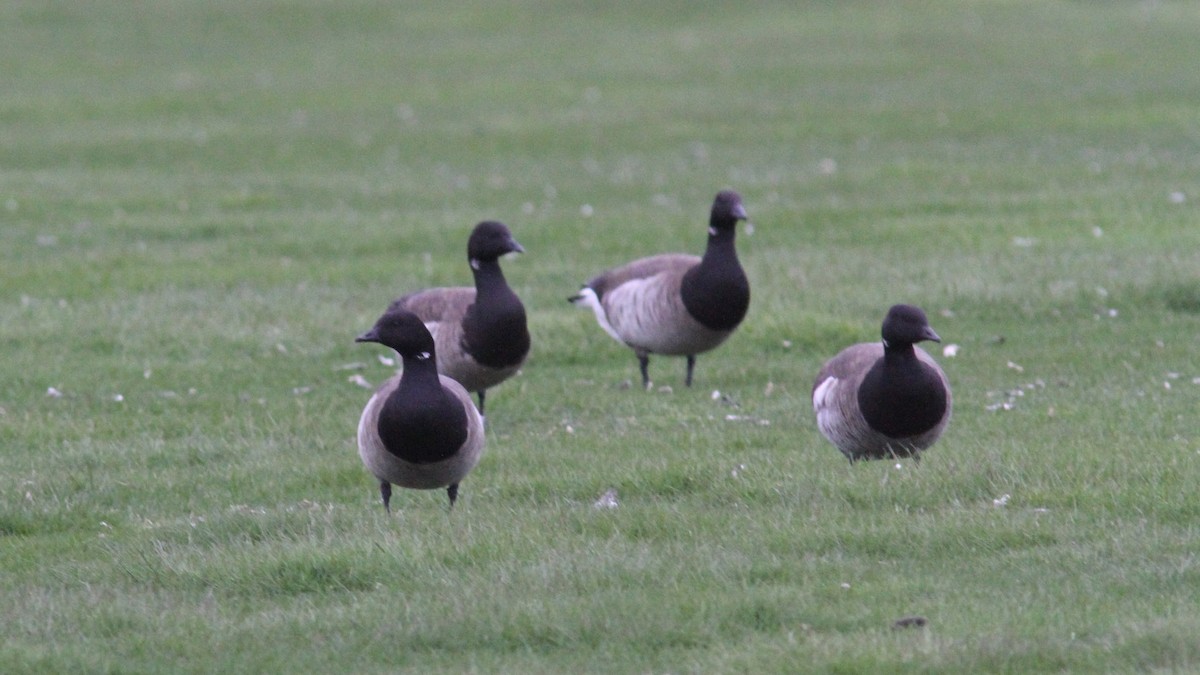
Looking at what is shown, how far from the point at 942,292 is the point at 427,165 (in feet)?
43.2

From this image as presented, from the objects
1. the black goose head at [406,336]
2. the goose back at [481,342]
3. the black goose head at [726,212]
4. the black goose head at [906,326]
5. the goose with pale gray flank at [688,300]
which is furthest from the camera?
the black goose head at [726,212]

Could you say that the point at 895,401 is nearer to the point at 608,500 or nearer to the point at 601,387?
the point at 608,500

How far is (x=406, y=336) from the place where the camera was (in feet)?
27.6

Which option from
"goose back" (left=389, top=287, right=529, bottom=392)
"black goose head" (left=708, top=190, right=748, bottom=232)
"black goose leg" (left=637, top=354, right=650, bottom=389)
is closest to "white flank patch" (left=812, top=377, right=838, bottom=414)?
"goose back" (left=389, top=287, right=529, bottom=392)

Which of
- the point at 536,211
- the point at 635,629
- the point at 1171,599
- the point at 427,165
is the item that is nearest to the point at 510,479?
the point at 635,629

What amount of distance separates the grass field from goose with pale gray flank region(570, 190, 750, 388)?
437mm

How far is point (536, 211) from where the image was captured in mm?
21016

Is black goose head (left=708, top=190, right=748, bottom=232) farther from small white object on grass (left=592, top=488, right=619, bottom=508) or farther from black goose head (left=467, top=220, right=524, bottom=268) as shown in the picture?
small white object on grass (left=592, top=488, right=619, bottom=508)

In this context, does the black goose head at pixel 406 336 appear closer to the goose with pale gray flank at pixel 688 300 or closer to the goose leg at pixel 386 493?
the goose leg at pixel 386 493

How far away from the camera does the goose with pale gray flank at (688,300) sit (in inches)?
473

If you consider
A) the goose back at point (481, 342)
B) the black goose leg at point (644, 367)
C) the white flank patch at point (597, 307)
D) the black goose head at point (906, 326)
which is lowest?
the black goose leg at point (644, 367)

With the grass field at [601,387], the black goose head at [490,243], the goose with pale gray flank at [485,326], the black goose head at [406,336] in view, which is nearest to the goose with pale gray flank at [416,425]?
the black goose head at [406,336]

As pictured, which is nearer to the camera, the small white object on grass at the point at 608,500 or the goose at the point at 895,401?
the small white object on grass at the point at 608,500

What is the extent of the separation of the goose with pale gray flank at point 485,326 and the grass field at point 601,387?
57 centimetres
